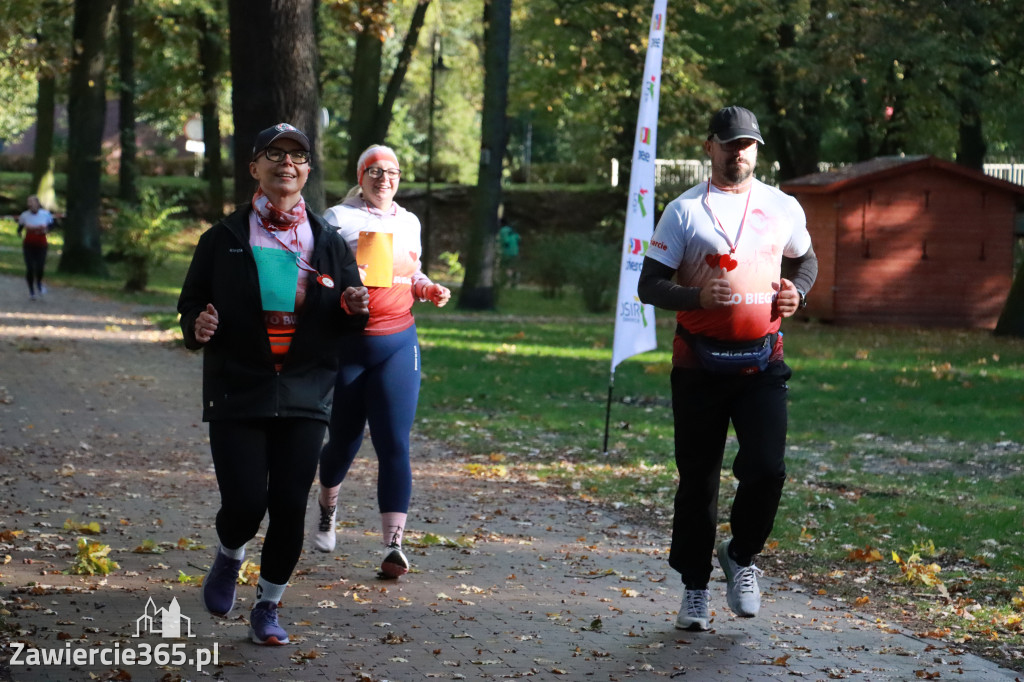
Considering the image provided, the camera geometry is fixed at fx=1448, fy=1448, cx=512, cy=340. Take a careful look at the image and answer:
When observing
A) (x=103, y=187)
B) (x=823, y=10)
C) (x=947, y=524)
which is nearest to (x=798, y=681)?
(x=947, y=524)

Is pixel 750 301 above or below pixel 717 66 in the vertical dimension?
below

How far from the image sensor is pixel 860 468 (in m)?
11.3

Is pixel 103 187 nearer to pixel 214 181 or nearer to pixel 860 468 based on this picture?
pixel 214 181

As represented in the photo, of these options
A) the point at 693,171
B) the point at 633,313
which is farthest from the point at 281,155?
the point at 693,171

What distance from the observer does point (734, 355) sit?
19.1 ft

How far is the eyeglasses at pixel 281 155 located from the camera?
5430 millimetres

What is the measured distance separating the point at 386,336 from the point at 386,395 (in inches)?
11.1

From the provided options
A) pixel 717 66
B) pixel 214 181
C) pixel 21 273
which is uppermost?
pixel 717 66

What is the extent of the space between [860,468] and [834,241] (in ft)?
58.7

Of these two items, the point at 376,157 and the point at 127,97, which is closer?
the point at 376,157

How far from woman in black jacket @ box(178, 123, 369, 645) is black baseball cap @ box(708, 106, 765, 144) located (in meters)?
1.57

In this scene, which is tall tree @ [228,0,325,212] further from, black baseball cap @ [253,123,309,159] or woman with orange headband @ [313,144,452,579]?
black baseball cap @ [253,123,309,159]

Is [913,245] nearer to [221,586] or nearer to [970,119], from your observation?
[970,119]

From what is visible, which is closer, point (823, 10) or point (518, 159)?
point (823, 10)
